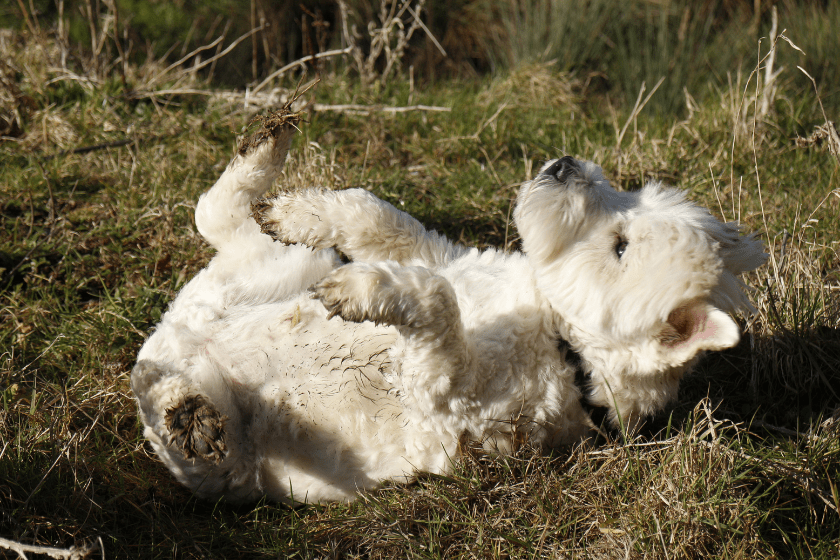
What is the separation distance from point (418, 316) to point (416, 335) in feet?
0.34

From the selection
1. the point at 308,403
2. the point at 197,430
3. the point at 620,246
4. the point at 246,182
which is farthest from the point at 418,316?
the point at 246,182

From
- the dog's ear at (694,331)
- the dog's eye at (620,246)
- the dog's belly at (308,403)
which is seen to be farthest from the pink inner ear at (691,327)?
the dog's belly at (308,403)

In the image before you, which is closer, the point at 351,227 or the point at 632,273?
the point at 632,273

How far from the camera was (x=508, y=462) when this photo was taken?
3.04 metres

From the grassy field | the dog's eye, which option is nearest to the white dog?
the dog's eye

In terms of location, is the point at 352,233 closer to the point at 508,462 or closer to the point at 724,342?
the point at 508,462

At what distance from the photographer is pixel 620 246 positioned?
2803 millimetres

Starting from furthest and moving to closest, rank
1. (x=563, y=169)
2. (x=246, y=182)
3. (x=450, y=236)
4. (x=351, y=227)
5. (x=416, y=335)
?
(x=450, y=236) < (x=246, y=182) < (x=351, y=227) < (x=563, y=169) < (x=416, y=335)

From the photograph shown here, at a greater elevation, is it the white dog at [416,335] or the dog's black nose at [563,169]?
the dog's black nose at [563,169]

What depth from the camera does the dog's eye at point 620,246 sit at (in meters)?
2.78

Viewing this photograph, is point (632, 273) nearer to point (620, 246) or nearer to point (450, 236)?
point (620, 246)

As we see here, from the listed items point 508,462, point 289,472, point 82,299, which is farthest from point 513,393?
point 82,299

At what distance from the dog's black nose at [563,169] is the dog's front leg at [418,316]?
740 millimetres

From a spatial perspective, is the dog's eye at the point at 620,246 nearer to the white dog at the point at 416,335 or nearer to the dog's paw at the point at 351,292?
the white dog at the point at 416,335
